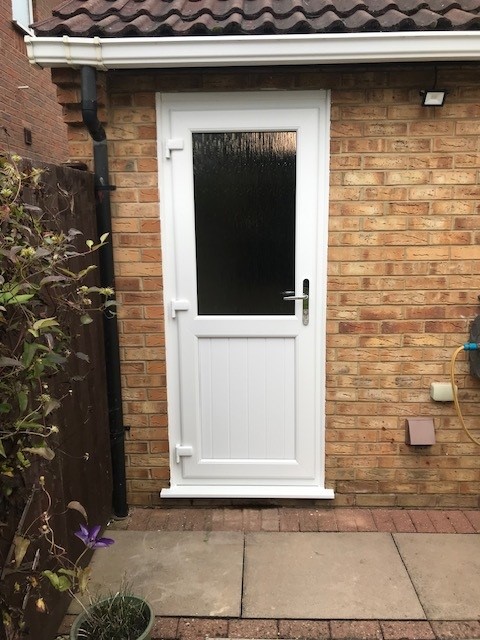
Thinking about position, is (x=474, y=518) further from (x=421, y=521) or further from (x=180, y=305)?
(x=180, y=305)

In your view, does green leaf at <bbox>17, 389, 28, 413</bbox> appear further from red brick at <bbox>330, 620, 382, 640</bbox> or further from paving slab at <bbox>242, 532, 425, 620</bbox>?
red brick at <bbox>330, 620, 382, 640</bbox>

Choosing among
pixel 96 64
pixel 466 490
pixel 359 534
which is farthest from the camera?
pixel 466 490

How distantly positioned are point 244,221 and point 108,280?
86 centimetres

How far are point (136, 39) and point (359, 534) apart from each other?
2.93 metres

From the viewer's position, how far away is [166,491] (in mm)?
3406

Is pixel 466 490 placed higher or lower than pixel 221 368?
lower

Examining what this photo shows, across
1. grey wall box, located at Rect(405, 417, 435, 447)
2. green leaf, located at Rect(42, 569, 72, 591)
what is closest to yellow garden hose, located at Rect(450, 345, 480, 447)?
grey wall box, located at Rect(405, 417, 435, 447)

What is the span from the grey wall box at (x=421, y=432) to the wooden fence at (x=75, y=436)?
1831mm

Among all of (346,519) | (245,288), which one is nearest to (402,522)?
(346,519)

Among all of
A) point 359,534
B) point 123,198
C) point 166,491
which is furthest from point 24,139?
point 359,534

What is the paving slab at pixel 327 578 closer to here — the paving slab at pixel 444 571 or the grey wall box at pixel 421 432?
the paving slab at pixel 444 571

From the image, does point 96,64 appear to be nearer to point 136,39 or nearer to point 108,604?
point 136,39

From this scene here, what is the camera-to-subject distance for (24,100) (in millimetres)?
8656

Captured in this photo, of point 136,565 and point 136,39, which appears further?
point 136,565
